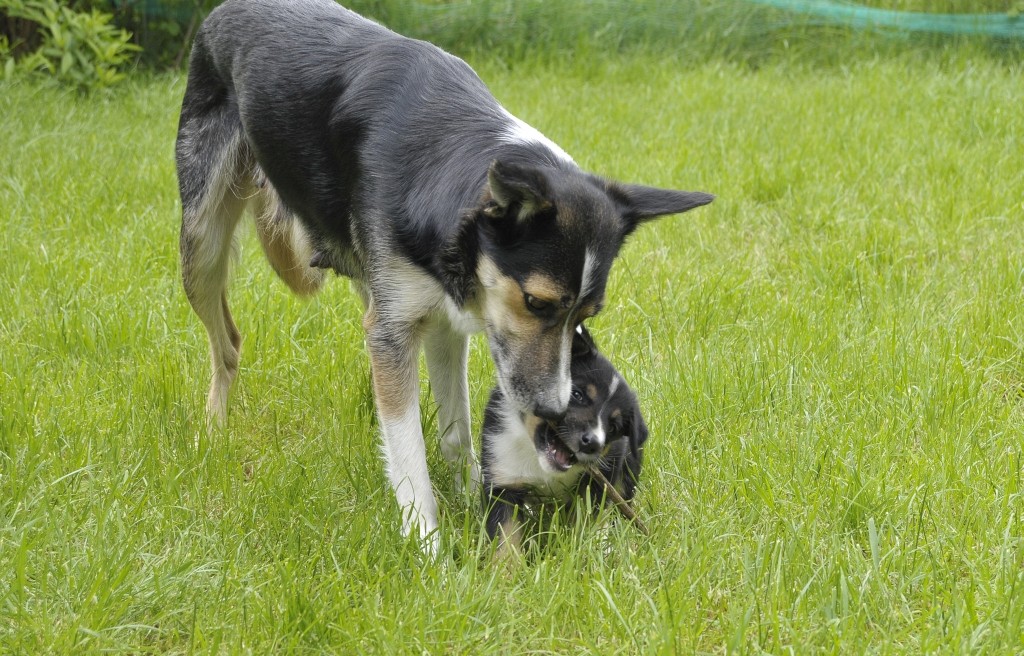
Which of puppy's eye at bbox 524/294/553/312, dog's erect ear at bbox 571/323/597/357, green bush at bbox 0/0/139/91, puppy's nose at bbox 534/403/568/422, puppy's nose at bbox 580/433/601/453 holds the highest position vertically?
puppy's eye at bbox 524/294/553/312

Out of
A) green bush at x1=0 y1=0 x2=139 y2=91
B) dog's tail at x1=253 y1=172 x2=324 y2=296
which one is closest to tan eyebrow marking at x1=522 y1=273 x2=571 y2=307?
dog's tail at x1=253 y1=172 x2=324 y2=296

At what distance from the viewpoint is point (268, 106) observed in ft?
13.3

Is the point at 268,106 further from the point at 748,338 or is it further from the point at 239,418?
the point at 748,338

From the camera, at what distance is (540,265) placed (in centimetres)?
326

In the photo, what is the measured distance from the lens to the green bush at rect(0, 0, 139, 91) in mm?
8305

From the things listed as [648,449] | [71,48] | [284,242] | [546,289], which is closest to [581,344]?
[546,289]

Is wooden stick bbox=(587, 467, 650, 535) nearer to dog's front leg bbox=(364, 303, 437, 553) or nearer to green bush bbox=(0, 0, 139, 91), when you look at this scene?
dog's front leg bbox=(364, 303, 437, 553)

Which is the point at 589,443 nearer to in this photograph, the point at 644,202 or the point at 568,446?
the point at 568,446

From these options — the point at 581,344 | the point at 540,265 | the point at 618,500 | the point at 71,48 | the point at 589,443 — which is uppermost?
the point at 540,265

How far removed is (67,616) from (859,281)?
380 cm

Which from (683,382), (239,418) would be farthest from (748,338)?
(239,418)

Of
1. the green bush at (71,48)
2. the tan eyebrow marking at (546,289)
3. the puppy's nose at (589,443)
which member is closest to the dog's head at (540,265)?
the tan eyebrow marking at (546,289)

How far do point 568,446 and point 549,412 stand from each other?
0.16 m

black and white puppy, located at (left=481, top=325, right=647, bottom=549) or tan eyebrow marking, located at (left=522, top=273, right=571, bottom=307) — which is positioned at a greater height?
tan eyebrow marking, located at (left=522, top=273, right=571, bottom=307)
